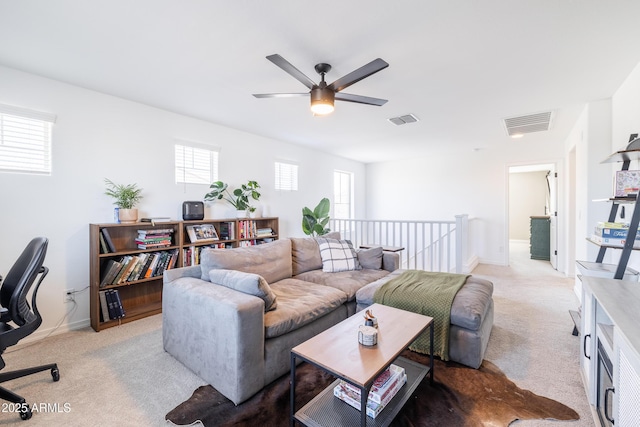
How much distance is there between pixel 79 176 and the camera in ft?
9.17

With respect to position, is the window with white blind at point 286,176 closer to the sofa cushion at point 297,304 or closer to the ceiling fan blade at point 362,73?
the sofa cushion at point 297,304

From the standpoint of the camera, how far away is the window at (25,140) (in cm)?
241

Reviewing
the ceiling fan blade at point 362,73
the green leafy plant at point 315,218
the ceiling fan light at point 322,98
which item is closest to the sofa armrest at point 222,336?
the ceiling fan light at point 322,98

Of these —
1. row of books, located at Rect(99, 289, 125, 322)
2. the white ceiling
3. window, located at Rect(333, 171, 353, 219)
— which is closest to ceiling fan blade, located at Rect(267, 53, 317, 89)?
the white ceiling

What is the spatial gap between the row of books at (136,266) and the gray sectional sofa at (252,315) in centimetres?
108

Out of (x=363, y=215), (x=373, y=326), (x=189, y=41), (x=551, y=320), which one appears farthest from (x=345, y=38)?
(x=363, y=215)

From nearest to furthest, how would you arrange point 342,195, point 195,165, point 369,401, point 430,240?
point 369,401 < point 195,165 < point 430,240 < point 342,195

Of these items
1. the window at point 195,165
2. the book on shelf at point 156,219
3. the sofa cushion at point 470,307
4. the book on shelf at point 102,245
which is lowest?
the sofa cushion at point 470,307

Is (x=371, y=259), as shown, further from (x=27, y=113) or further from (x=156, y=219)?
(x=27, y=113)

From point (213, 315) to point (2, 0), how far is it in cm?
229

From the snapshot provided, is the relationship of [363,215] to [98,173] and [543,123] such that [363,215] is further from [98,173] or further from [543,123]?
[98,173]

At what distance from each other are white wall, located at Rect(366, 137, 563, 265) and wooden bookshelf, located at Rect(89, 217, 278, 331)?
4.36 metres

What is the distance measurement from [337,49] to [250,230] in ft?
9.03

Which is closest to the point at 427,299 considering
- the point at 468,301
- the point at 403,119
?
the point at 468,301
